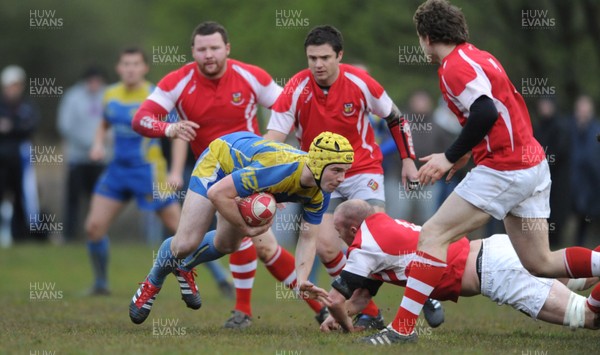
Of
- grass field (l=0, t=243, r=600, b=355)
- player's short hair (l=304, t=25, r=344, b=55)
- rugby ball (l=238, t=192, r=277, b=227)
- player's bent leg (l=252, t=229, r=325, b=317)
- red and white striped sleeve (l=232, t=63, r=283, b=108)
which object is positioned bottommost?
grass field (l=0, t=243, r=600, b=355)

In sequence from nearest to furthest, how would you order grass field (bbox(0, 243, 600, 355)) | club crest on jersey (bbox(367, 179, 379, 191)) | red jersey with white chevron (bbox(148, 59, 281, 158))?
1. grass field (bbox(0, 243, 600, 355))
2. club crest on jersey (bbox(367, 179, 379, 191))
3. red jersey with white chevron (bbox(148, 59, 281, 158))

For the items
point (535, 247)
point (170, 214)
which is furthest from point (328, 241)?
point (170, 214)

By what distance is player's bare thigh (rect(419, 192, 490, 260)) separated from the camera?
7543mm

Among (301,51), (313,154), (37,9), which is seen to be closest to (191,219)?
(313,154)

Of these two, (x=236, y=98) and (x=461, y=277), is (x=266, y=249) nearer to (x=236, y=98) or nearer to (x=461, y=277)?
(x=236, y=98)

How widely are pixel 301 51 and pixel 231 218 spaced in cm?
1567

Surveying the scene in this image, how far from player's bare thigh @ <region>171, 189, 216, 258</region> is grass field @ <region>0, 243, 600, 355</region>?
0.76 meters

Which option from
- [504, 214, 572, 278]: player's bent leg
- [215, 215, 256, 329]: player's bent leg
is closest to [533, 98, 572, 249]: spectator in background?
[215, 215, 256, 329]: player's bent leg

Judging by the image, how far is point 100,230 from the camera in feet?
40.8

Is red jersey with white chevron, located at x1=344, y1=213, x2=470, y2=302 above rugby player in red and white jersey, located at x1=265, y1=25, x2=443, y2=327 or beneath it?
beneath

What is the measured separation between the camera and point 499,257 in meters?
8.33

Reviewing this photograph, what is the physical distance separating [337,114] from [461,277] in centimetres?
189

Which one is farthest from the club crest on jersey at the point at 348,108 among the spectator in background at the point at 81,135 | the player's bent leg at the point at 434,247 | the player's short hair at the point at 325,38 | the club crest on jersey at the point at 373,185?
the spectator in background at the point at 81,135

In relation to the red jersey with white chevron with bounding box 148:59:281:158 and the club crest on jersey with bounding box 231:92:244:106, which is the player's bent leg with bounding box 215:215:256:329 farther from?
the club crest on jersey with bounding box 231:92:244:106
